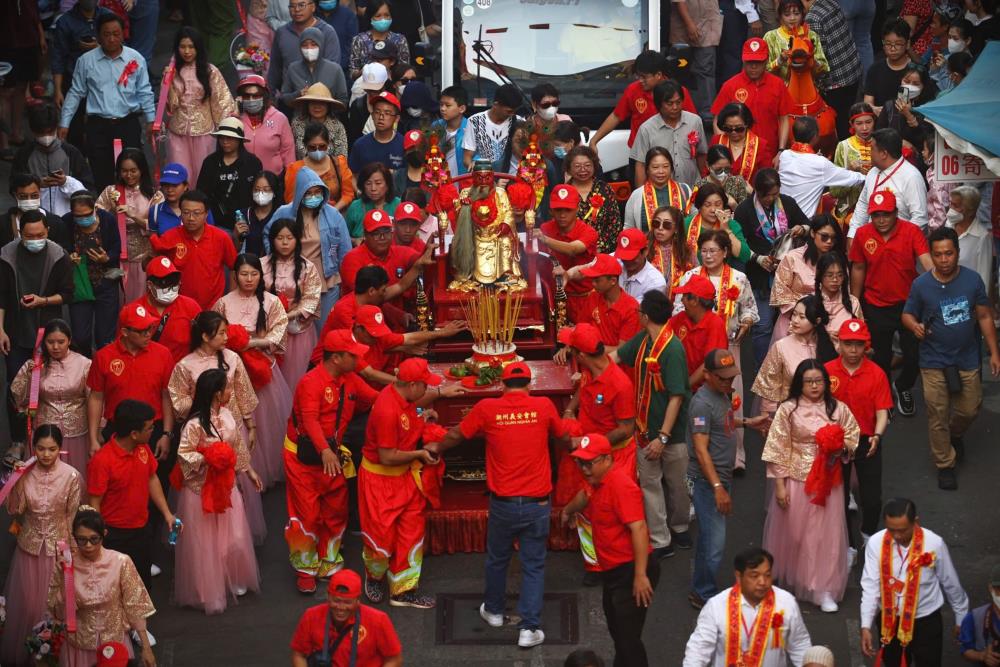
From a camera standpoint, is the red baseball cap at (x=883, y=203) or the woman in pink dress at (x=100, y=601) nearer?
the woman in pink dress at (x=100, y=601)

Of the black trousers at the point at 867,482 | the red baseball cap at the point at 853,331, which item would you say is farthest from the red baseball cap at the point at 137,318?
the black trousers at the point at 867,482

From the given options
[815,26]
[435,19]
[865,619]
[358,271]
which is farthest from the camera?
[435,19]

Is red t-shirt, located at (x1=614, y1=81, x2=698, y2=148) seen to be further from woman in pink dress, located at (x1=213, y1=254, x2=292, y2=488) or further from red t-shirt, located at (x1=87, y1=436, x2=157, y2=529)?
red t-shirt, located at (x1=87, y1=436, x2=157, y2=529)

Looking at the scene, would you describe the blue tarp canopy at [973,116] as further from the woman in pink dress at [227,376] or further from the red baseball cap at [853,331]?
the woman in pink dress at [227,376]

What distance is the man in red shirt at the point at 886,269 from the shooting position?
570 inches

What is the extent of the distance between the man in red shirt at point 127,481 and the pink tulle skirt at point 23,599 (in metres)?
0.48

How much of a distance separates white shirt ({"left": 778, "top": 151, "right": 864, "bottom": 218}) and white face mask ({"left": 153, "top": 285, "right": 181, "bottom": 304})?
5731 millimetres

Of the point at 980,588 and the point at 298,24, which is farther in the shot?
the point at 298,24

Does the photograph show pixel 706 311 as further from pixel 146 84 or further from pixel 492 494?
pixel 146 84

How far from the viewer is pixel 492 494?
38.9ft

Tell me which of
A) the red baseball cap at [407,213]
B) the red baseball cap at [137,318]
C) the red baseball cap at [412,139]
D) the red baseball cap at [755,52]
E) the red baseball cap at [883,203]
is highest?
the red baseball cap at [755,52]

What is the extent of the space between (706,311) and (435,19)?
9544 mm

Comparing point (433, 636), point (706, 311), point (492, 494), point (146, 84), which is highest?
point (146, 84)

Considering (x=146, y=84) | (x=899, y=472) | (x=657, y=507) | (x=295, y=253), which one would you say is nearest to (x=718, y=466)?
(x=657, y=507)
